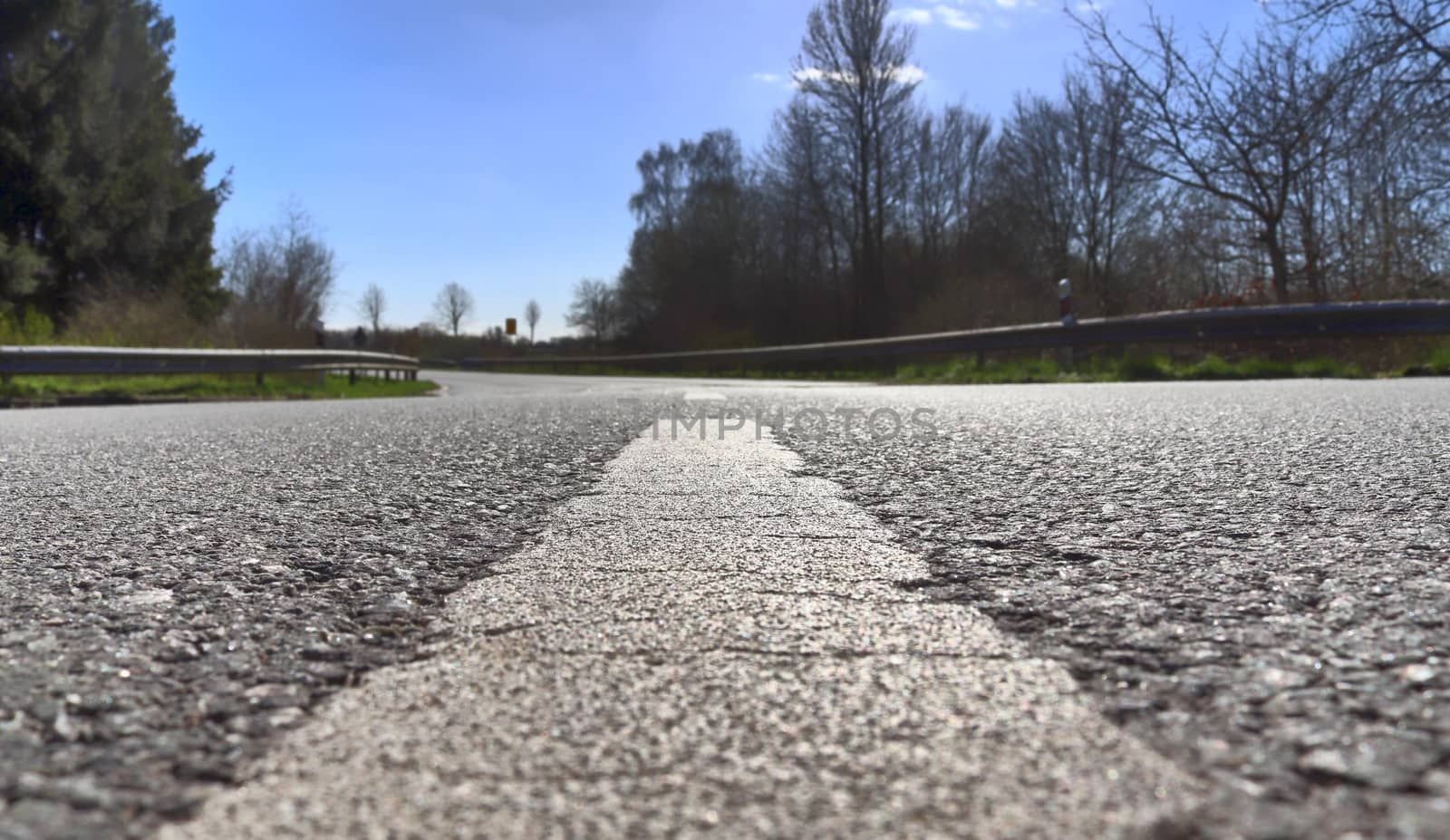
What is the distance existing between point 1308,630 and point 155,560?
201 centimetres

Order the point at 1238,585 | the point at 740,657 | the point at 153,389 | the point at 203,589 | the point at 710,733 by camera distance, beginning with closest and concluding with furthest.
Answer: the point at 710,733
the point at 740,657
the point at 1238,585
the point at 203,589
the point at 153,389

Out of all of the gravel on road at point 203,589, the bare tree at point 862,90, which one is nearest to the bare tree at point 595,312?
the bare tree at point 862,90

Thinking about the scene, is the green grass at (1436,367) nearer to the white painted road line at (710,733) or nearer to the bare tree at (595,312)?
the white painted road line at (710,733)

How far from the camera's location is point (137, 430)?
5379 mm

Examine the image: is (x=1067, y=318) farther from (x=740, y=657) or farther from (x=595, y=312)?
(x=595, y=312)

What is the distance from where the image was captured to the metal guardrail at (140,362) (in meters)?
10.1

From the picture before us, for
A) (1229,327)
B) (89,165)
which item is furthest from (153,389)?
(89,165)

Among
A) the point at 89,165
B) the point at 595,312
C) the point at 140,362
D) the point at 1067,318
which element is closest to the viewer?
the point at 140,362

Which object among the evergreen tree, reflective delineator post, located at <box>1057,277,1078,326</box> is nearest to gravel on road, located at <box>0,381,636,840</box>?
reflective delineator post, located at <box>1057,277,1078,326</box>

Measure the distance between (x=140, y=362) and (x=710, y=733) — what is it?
1243 centimetres

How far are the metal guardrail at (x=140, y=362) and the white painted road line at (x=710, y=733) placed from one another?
445 inches

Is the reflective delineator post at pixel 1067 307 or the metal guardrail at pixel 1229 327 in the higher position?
the reflective delineator post at pixel 1067 307

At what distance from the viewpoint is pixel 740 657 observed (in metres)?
1.16

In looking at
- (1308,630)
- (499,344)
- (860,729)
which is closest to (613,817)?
(860,729)
